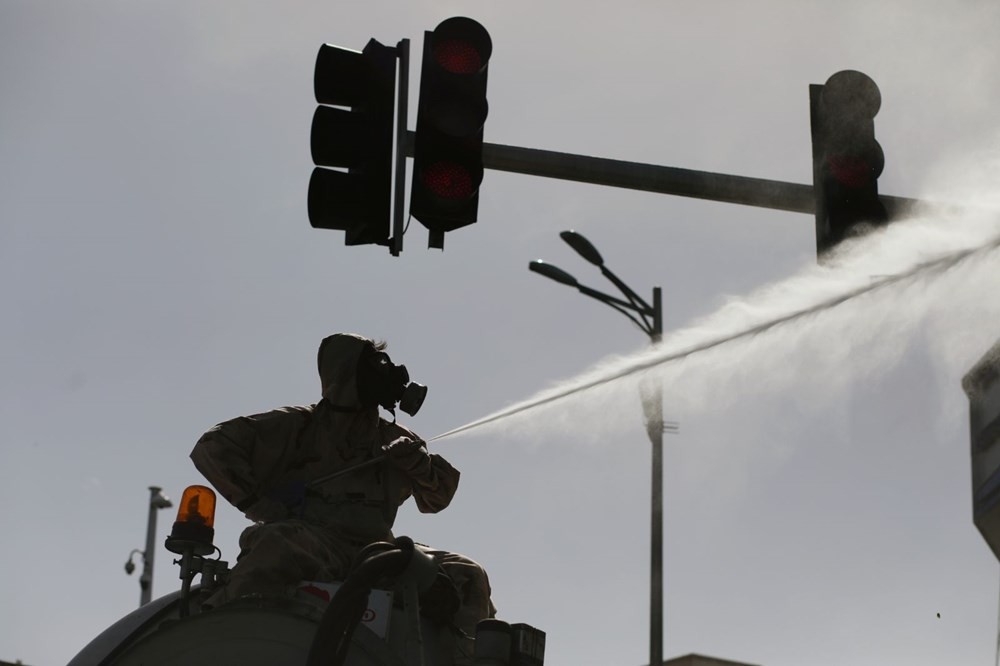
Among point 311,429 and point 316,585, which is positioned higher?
point 311,429

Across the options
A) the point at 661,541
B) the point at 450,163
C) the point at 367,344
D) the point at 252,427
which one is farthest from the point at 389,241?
the point at 661,541

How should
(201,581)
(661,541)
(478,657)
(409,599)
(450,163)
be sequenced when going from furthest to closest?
1. (661,541)
2. (450,163)
3. (201,581)
4. (478,657)
5. (409,599)

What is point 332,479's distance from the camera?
6.12m

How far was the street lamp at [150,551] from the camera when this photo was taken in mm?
35250

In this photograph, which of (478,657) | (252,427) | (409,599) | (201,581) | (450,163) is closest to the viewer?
(409,599)

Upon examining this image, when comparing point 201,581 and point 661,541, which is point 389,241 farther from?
point 661,541

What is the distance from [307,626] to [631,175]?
3185 millimetres

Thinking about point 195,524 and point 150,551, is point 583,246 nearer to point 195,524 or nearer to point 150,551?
point 195,524

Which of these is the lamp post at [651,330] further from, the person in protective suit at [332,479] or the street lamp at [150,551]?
the street lamp at [150,551]

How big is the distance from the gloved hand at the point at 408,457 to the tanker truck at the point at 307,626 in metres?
0.86

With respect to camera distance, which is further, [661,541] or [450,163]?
[661,541]

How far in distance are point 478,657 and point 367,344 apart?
175 cm

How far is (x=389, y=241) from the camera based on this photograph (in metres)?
7.24

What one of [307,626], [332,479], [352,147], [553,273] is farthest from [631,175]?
[553,273]
